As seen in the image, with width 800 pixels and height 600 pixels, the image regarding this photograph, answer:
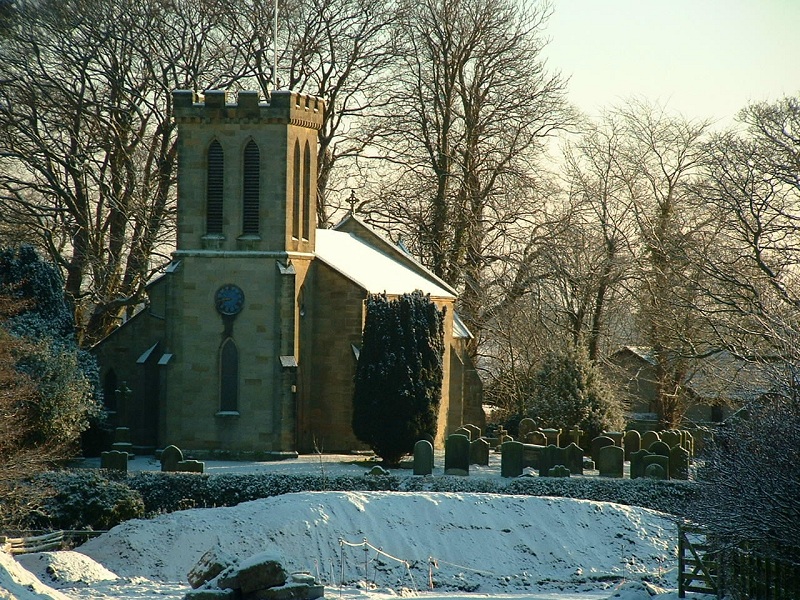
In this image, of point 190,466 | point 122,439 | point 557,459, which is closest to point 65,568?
point 190,466

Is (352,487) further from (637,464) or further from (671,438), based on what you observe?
(671,438)

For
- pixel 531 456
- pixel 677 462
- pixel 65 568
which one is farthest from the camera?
pixel 531 456

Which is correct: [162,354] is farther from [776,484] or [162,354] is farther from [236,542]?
[776,484]

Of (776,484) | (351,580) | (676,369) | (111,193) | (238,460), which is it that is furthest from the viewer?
(676,369)

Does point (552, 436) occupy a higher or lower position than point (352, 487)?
higher

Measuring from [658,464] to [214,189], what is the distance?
47.3 feet

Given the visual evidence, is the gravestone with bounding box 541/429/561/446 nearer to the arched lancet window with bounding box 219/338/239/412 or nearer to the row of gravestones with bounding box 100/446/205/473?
the arched lancet window with bounding box 219/338/239/412

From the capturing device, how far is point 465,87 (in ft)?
159

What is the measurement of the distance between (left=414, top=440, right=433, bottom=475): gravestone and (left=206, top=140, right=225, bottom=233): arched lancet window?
8.96 m

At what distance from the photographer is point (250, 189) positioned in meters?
32.8

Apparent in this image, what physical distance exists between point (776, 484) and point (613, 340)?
34.1 m

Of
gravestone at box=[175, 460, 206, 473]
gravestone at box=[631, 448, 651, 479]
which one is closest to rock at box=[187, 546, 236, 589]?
gravestone at box=[175, 460, 206, 473]

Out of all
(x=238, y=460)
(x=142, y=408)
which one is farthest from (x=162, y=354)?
(x=238, y=460)

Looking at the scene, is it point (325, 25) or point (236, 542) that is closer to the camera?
point (236, 542)
